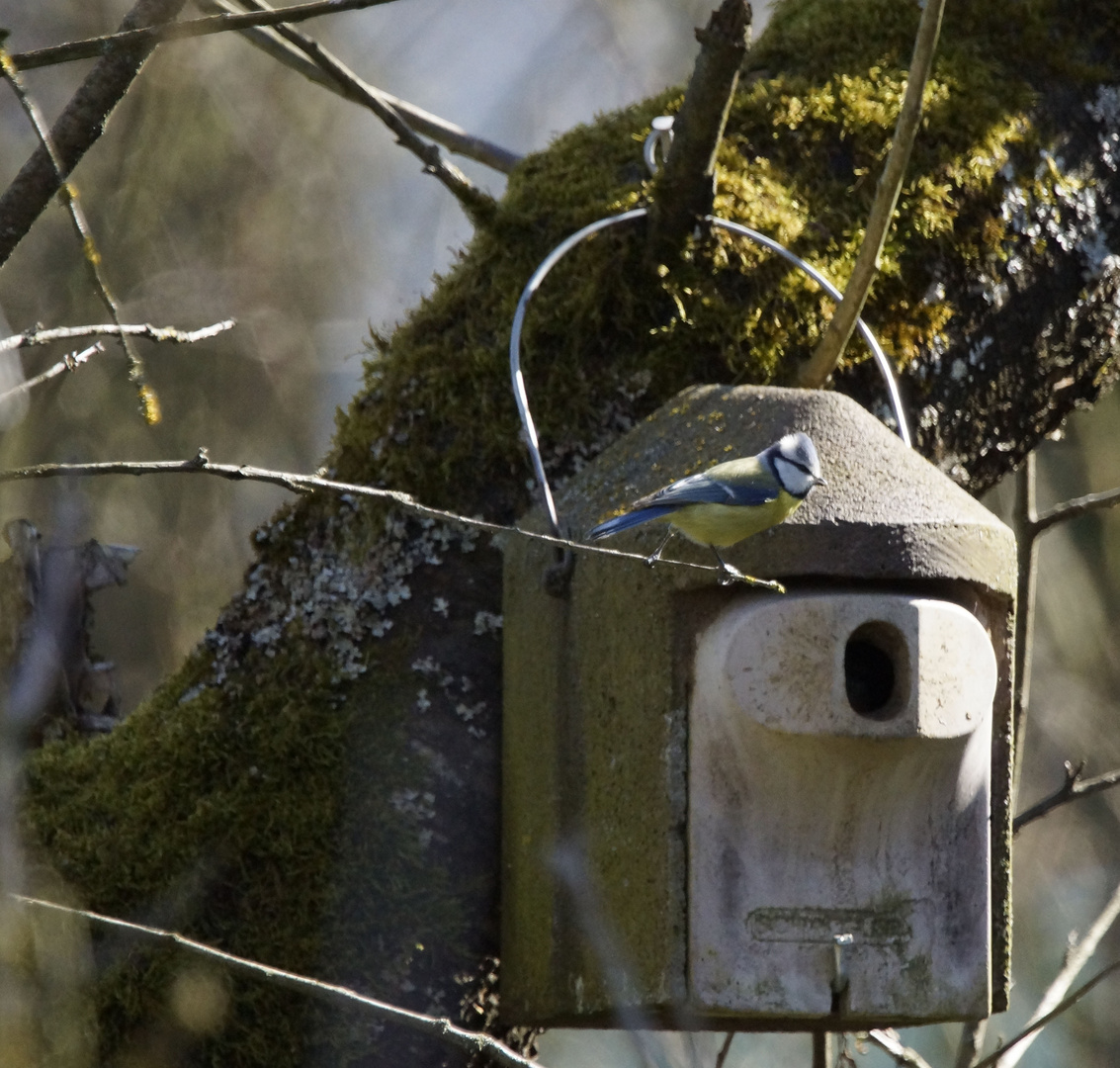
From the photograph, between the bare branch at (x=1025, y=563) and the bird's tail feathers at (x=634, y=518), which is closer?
the bird's tail feathers at (x=634, y=518)

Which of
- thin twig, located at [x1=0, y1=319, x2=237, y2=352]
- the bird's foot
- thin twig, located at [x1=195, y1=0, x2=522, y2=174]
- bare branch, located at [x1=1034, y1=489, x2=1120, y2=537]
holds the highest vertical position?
thin twig, located at [x1=195, y1=0, x2=522, y2=174]

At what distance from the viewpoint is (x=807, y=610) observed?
1868 mm

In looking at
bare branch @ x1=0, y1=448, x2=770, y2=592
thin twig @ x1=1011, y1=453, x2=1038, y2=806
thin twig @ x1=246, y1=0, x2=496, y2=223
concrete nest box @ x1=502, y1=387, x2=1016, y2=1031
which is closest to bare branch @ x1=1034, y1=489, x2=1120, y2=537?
thin twig @ x1=1011, y1=453, x2=1038, y2=806

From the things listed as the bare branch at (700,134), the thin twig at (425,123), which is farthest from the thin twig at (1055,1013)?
the thin twig at (425,123)

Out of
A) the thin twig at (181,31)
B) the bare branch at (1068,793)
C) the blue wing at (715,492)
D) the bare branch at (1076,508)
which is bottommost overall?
the bare branch at (1068,793)

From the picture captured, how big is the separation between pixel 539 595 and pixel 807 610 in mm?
531

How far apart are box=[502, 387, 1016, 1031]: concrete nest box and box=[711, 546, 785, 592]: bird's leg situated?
0.09 ft

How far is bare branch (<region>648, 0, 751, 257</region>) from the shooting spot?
222cm

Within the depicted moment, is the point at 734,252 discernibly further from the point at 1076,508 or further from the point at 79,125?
the point at 79,125

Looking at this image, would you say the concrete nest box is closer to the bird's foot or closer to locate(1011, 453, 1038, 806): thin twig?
the bird's foot

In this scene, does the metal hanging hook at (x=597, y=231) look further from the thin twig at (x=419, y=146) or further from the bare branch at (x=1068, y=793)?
the bare branch at (x=1068, y=793)

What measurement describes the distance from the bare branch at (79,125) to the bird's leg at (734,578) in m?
0.89

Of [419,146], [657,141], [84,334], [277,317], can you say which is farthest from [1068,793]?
[277,317]

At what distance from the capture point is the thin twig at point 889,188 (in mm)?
2121
